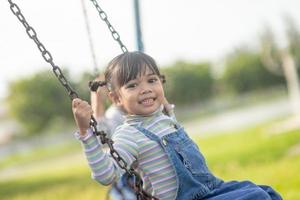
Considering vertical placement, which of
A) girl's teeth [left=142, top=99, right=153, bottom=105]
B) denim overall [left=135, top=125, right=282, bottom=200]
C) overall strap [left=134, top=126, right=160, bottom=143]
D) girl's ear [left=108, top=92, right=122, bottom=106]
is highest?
girl's ear [left=108, top=92, right=122, bottom=106]

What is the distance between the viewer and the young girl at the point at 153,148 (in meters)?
2.06

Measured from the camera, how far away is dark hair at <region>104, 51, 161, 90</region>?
2131mm

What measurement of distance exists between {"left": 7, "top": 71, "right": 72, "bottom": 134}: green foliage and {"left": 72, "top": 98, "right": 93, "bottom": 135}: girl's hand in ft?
116

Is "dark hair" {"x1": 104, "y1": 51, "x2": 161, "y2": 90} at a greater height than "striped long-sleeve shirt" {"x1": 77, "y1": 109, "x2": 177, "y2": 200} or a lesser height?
greater

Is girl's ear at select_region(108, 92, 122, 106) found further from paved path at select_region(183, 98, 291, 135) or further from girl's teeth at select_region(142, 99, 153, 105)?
paved path at select_region(183, 98, 291, 135)

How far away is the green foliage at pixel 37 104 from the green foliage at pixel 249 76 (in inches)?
675

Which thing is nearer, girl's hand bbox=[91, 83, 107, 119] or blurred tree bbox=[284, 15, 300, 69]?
girl's hand bbox=[91, 83, 107, 119]

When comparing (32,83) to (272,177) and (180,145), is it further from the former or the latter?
(180,145)

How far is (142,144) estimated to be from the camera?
6.86 feet

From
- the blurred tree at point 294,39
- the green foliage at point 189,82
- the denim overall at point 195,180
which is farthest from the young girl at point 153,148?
the green foliage at point 189,82

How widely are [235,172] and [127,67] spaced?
817 centimetres

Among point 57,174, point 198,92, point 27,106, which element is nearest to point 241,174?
point 57,174

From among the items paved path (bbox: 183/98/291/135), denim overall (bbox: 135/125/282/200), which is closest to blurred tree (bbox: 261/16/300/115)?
paved path (bbox: 183/98/291/135)

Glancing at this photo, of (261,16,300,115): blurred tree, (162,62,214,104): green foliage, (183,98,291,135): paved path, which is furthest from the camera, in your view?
(162,62,214,104): green foliage
